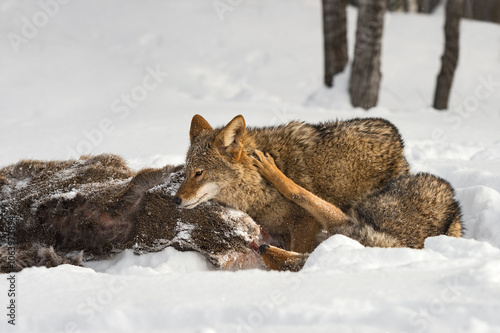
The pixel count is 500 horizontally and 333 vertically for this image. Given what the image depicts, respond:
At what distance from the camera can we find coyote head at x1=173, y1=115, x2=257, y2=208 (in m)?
3.84

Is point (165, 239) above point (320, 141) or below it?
below

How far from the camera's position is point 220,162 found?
3.92 metres

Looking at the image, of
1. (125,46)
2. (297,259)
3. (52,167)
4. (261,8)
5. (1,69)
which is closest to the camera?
(297,259)

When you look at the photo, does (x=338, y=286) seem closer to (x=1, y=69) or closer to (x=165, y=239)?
(x=165, y=239)

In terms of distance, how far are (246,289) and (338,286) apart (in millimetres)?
430

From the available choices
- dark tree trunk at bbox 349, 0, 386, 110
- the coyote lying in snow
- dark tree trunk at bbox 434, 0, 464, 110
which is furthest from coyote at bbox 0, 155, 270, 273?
dark tree trunk at bbox 434, 0, 464, 110

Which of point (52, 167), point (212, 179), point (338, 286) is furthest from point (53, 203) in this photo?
point (338, 286)

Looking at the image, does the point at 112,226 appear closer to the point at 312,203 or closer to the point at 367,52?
the point at 312,203

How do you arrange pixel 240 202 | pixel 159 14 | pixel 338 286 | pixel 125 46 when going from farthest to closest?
1. pixel 159 14
2. pixel 125 46
3. pixel 240 202
4. pixel 338 286

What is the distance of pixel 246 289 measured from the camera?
2.48 m

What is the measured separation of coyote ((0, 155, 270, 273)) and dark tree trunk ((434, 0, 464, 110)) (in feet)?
26.7

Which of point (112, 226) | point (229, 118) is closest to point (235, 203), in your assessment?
point (112, 226)

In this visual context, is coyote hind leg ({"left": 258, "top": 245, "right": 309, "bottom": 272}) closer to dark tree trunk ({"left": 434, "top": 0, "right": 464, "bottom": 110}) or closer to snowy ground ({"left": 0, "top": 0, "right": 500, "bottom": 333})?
snowy ground ({"left": 0, "top": 0, "right": 500, "bottom": 333})

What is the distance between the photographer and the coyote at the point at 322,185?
3.70 metres
